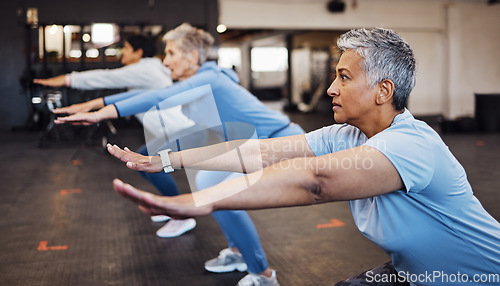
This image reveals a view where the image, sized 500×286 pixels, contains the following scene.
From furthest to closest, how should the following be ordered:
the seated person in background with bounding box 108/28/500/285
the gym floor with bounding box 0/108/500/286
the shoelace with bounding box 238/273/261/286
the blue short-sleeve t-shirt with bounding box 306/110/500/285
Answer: the gym floor with bounding box 0/108/500/286
the shoelace with bounding box 238/273/261/286
the blue short-sleeve t-shirt with bounding box 306/110/500/285
the seated person in background with bounding box 108/28/500/285

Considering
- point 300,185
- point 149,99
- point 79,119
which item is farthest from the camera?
point 149,99

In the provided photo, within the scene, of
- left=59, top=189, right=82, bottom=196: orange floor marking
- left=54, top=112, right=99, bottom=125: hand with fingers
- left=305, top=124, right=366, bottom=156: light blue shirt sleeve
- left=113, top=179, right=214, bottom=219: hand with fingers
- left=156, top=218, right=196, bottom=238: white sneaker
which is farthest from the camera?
left=59, top=189, right=82, bottom=196: orange floor marking

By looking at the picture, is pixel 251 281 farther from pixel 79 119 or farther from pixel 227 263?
pixel 79 119

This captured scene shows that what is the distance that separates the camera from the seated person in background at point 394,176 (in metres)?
0.97

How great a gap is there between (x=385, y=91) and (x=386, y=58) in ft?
0.28

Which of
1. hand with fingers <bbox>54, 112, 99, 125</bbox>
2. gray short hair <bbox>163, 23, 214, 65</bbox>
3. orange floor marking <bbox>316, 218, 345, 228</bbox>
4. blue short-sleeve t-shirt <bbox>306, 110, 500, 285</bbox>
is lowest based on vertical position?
orange floor marking <bbox>316, 218, 345, 228</bbox>

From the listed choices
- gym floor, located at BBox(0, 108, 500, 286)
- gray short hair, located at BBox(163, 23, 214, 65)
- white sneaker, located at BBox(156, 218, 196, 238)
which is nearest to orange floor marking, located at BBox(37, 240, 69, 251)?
gym floor, located at BBox(0, 108, 500, 286)

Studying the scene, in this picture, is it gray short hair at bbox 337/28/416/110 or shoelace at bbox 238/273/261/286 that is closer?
gray short hair at bbox 337/28/416/110

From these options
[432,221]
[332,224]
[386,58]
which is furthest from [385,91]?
[332,224]

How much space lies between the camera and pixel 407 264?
4.06ft

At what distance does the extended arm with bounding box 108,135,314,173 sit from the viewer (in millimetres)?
1267

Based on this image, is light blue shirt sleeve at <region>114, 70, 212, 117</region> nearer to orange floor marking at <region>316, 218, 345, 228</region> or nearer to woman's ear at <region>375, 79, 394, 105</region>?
woman's ear at <region>375, 79, 394, 105</region>

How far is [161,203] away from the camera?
79cm

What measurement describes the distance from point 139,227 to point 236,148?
7.08ft
